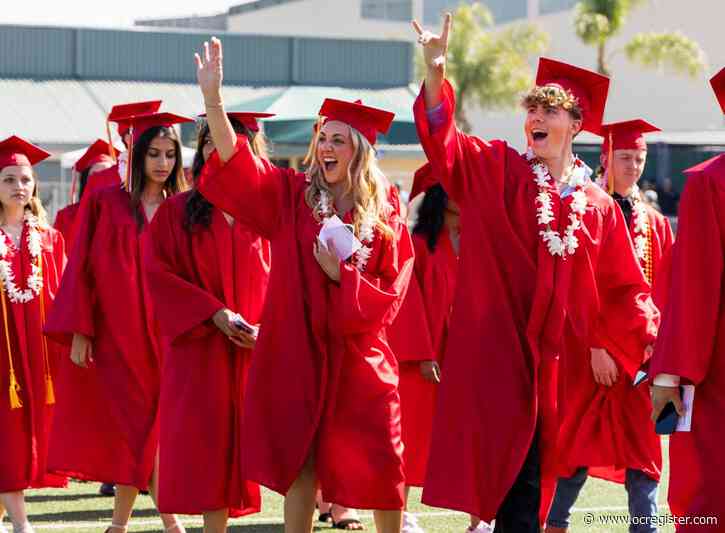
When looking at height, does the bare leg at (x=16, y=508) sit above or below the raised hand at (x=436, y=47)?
below

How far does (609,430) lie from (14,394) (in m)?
3.24

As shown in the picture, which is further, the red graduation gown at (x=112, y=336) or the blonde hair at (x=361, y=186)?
the red graduation gown at (x=112, y=336)

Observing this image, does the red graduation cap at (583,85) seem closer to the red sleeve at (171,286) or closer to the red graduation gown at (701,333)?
the red graduation gown at (701,333)

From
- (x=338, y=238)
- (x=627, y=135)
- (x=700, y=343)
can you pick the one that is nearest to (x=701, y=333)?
(x=700, y=343)

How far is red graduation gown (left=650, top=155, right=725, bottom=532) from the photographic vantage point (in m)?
5.39

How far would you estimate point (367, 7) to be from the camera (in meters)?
74.5

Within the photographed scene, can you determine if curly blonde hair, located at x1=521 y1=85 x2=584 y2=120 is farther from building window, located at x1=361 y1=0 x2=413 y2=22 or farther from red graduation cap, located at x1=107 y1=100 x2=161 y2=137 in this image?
building window, located at x1=361 y1=0 x2=413 y2=22

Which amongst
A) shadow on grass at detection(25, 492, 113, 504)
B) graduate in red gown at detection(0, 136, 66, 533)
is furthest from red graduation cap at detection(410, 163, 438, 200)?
shadow on grass at detection(25, 492, 113, 504)

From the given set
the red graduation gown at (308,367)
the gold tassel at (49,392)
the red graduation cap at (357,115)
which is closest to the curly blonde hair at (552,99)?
the red graduation cap at (357,115)

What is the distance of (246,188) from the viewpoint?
679cm

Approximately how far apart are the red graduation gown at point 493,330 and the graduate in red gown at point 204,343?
1.18 metres

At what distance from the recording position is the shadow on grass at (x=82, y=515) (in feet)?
30.3

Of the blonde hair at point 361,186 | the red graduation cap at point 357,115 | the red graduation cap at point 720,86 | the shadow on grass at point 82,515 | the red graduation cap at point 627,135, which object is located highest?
the red graduation cap at point 720,86

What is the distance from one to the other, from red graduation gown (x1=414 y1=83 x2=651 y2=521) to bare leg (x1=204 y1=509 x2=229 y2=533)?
4.19 feet
